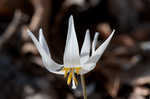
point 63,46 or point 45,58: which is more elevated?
point 45,58

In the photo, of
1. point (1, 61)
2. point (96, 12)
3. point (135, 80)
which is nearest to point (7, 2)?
point (1, 61)

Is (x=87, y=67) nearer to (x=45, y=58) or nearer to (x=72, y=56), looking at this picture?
(x=72, y=56)

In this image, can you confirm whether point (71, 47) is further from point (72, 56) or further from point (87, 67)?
point (87, 67)

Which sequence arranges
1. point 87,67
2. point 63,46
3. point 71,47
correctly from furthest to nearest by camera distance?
point 63,46 < point 87,67 < point 71,47

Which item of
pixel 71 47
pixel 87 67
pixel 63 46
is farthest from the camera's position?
pixel 63 46

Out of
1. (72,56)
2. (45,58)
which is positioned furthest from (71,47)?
(45,58)

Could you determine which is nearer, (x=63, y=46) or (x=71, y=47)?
(x=71, y=47)

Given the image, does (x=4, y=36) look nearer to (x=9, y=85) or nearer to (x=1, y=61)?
(x=1, y=61)

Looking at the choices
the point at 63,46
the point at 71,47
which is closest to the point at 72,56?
the point at 71,47
